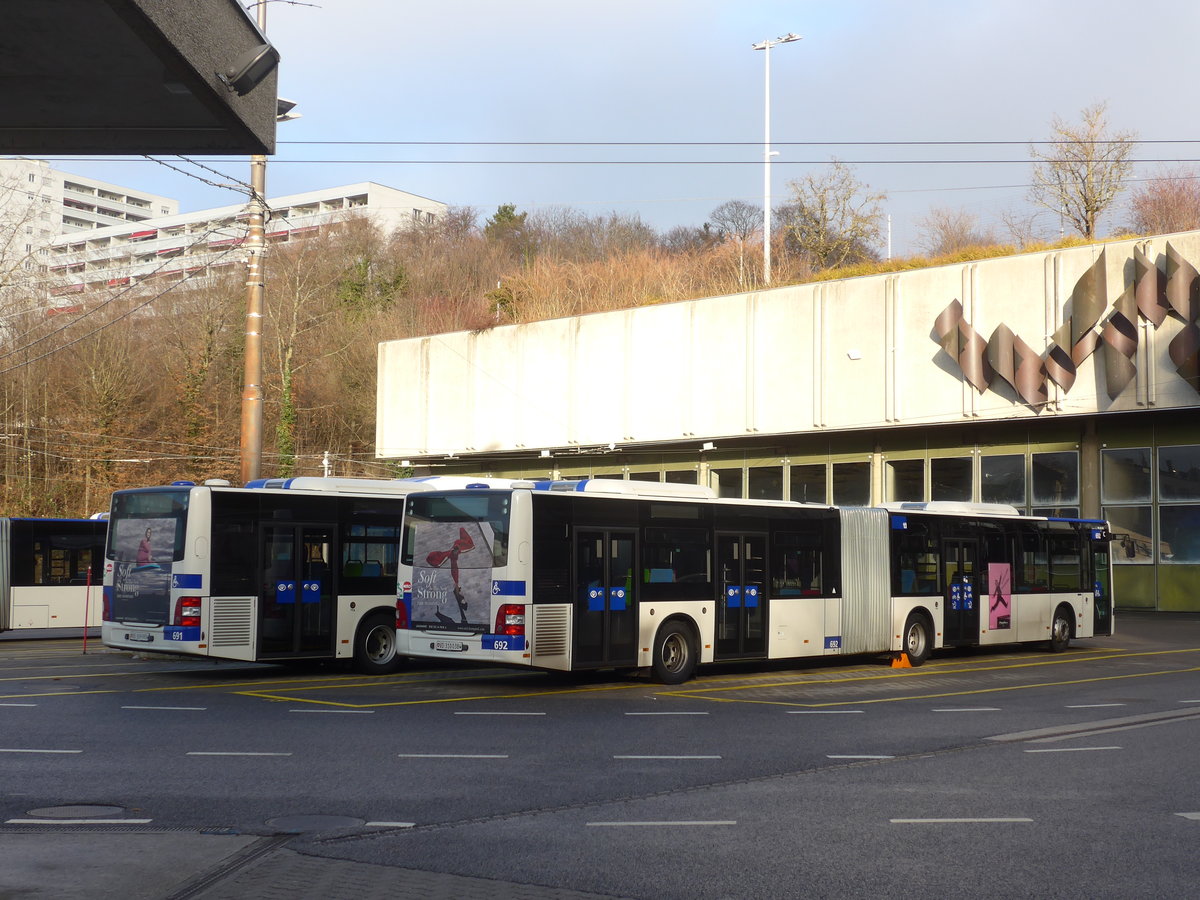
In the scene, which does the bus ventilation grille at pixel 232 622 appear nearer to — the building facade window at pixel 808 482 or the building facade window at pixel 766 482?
the building facade window at pixel 808 482

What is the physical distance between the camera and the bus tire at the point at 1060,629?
27.0 m

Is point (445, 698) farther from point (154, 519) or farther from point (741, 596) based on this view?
point (154, 519)

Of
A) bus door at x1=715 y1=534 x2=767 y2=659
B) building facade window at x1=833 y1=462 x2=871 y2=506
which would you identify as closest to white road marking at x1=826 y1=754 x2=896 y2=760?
bus door at x1=715 y1=534 x2=767 y2=659

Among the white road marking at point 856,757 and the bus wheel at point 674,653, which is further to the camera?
the bus wheel at point 674,653

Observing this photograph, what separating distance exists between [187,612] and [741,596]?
8353 millimetres

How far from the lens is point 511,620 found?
17141mm

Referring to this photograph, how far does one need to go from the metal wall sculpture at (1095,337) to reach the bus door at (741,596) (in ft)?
53.0

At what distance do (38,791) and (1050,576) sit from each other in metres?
22.0

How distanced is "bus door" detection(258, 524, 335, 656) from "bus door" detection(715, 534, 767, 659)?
6099 millimetres

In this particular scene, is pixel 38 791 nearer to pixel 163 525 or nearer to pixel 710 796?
pixel 710 796

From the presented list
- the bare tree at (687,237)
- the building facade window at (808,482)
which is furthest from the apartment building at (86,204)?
the building facade window at (808,482)

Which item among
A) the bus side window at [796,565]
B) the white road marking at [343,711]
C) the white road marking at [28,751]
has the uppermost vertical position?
the bus side window at [796,565]

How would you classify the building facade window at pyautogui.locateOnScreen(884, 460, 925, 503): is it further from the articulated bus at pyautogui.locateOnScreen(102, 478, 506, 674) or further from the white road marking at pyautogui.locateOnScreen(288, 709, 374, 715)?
the white road marking at pyautogui.locateOnScreen(288, 709, 374, 715)

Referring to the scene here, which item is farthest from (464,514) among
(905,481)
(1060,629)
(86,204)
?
(86,204)
